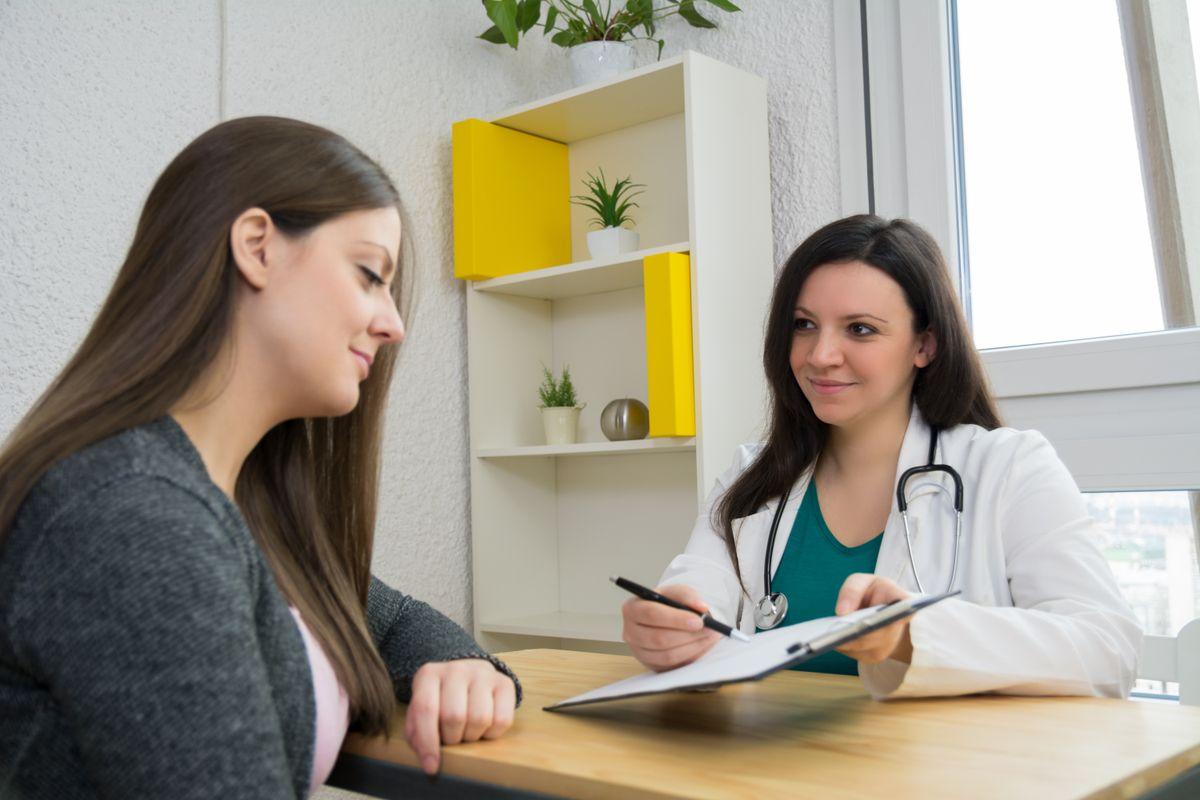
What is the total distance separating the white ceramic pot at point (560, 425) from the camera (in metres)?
2.70

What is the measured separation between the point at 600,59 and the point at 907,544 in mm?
1582

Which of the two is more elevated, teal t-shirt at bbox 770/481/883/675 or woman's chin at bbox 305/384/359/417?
woman's chin at bbox 305/384/359/417

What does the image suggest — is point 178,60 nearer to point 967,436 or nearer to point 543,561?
point 543,561

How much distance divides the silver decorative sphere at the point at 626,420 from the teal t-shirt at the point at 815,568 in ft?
2.88

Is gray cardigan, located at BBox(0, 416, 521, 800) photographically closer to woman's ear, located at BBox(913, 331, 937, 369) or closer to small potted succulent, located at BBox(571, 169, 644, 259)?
woman's ear, located at BBox(913, 331, 937, 369)

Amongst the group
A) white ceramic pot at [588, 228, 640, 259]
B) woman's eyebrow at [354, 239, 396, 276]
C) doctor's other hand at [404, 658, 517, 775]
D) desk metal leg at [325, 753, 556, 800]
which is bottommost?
desk metal leg at [325, 753, 556, 800]

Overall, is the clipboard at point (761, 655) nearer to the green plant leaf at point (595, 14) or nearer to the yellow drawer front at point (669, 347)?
the yellow drawer front at point (669, 347)

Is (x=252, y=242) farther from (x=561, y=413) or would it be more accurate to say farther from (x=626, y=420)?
(x=561, y=413)

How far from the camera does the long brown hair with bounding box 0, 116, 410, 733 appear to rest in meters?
0.84

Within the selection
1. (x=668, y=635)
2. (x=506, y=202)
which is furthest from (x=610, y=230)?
(x=668, y=635)

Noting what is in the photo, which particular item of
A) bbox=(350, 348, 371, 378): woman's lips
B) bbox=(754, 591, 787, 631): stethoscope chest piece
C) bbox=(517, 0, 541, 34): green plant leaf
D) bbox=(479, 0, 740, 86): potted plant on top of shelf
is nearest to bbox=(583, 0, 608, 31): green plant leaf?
bbox=(479, 0, 740, 86): potted plant on top of shelf

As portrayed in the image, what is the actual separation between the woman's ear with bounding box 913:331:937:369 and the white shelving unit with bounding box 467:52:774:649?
678mm

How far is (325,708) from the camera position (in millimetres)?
940

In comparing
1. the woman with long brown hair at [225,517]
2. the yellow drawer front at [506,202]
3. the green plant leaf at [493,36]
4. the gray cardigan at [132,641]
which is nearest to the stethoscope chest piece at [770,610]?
the woman with long brown hair at [225,517]
